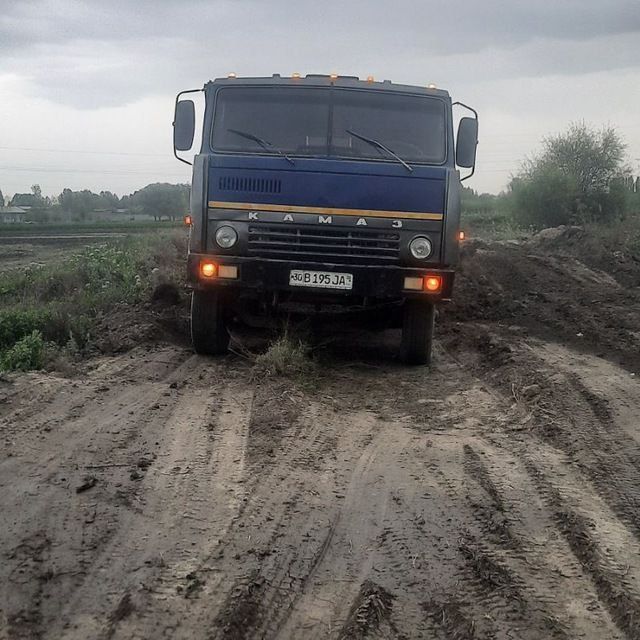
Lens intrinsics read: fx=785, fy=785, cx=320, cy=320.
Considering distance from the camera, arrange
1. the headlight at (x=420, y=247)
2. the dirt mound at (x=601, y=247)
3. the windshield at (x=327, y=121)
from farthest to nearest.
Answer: the dirt mound at (x=601, y=247) → the windshield at (x=327, y=121) → the headlight at (x=420, y=247)

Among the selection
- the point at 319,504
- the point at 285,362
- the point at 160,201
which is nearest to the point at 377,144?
the point at 285,362

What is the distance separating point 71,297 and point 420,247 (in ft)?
19.1

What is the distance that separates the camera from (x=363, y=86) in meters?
7.57

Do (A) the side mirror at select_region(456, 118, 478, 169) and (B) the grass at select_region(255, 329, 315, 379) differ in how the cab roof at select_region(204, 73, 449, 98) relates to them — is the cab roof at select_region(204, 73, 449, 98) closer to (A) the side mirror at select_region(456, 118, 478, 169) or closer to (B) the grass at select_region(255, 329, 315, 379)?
(A) the side mirror at select_region(456, 118, 478, 169)

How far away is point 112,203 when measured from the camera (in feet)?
233

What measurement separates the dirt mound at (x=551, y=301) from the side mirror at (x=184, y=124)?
431 centimetres

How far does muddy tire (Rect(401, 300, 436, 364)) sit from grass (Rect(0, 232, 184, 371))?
324cm

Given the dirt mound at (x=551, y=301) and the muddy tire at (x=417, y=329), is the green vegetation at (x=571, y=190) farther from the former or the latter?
the muddy tire at (x=417, y=329)

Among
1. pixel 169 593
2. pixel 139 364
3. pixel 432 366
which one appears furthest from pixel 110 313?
pixel 169 593

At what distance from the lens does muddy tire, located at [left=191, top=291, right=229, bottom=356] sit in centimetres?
774

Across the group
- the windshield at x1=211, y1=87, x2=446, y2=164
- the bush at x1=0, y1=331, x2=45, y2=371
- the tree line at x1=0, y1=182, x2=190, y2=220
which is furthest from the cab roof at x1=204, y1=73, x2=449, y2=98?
the tree line at x1=0, y1=182, x2=190, y2=220

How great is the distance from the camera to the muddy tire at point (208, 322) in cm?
774

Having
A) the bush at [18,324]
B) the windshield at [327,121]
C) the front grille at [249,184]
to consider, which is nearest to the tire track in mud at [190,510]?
the front grille at [249,184]

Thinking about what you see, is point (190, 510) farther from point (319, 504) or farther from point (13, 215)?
point (13, 215)
